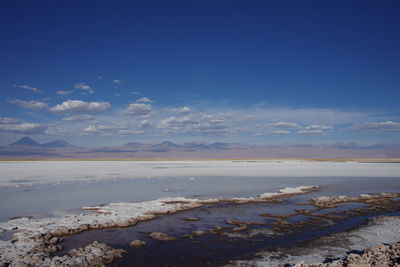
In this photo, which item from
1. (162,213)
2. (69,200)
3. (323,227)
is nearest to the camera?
(323,227)

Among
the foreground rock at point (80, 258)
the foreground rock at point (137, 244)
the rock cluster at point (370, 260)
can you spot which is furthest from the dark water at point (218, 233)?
the rock cluster at point (370, 260)

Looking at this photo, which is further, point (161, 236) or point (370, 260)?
point (161, 236)

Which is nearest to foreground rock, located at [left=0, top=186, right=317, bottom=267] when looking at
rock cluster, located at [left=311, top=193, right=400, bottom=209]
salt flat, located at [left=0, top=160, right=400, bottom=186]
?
rock cluster, located at [left=311, top=193, right=400, bottom=209]

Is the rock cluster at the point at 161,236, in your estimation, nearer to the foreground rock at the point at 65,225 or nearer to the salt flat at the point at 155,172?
the foreground rock at the point at 65,225

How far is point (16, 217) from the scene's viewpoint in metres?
14.1

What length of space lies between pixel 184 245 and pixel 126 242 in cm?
207

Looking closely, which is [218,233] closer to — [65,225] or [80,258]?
[80,258]

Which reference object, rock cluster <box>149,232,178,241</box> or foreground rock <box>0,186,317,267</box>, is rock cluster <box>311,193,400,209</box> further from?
rock cluster <box>149,232,178,241</box>

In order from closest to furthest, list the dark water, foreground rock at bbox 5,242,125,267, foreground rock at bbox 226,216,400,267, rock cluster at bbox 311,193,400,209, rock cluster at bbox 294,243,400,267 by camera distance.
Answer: rock cluster at bbox 294,243,400,267 < foreground rock at bbox 226,216,400,267 < foreground rock at bbox 5,242,125,267 < the dark water < rock cluster at bbox 311,193,400,209

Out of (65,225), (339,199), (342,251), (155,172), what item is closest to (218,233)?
(342,251)

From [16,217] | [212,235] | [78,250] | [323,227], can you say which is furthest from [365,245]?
[16,217]

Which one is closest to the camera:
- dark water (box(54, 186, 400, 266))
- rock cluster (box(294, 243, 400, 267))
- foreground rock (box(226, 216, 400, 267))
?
rock cluster (box(294, 243, 400, 267))

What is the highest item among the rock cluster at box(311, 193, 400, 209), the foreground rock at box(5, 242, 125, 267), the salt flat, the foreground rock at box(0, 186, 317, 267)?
the salt flat

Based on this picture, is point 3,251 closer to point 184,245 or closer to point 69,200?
point 184,245
